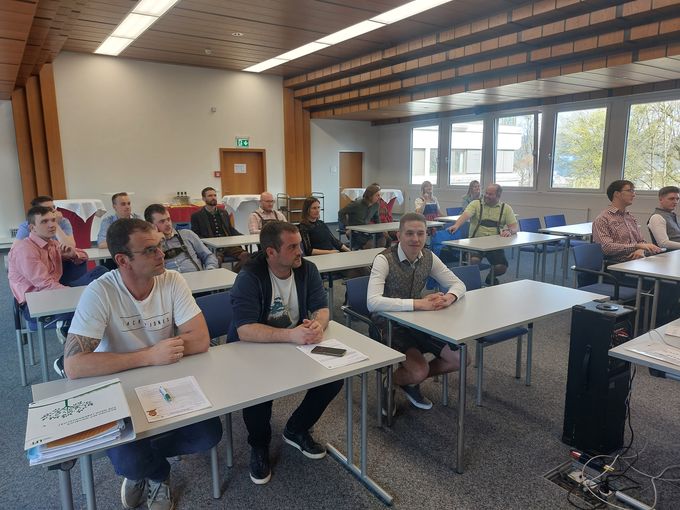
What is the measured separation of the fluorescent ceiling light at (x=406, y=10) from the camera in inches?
222

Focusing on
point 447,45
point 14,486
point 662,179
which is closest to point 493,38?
point 447,45

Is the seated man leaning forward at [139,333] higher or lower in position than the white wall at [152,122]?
lower

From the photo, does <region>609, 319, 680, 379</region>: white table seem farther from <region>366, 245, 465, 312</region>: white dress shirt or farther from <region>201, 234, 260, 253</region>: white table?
<region>201, 234, 260, 253</region>: white table

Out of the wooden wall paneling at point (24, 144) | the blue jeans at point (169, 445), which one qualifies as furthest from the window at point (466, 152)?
the blue jeans at point (169, 445)

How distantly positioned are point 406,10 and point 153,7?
3.30m

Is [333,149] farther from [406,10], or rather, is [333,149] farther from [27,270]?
[27,270]

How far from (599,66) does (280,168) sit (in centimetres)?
713

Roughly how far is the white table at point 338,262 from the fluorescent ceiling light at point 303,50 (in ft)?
15.4

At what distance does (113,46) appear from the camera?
8.03 meters

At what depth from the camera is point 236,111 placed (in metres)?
10.3

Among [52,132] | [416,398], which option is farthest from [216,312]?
[52,132]

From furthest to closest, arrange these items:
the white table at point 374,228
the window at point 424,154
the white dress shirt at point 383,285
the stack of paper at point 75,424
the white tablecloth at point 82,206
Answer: the window at point 424,154
the white tablecloth at point 82,206
the white table at point 374,228
the white dress shirt at point 383,285
the stack of paper at point 75,424

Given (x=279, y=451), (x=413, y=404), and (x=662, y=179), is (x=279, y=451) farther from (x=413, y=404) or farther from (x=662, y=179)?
(x=662, y=179)

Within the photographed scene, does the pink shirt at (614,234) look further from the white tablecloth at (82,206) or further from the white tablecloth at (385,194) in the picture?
the white tablecloth at (82,206)
